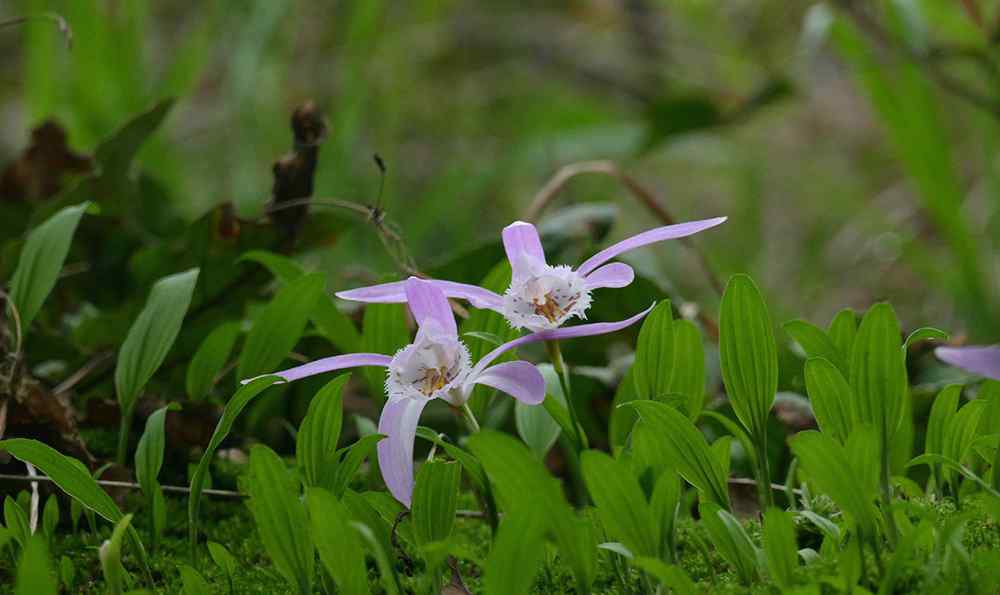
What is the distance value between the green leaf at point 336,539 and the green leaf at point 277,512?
0.02 meters

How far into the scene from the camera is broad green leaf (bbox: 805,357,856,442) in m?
0.52

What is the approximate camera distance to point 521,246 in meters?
0.55

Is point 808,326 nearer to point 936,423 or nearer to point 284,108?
point 936,423

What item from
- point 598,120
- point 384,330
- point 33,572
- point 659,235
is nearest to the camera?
point 33,572

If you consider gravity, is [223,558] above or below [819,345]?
below

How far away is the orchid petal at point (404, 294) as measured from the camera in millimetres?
534

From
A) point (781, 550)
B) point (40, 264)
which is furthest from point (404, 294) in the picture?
point (40, 264)

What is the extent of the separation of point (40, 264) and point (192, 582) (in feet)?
1.10

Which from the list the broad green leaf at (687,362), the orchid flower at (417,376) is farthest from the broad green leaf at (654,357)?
the orchid flower at (417,376)

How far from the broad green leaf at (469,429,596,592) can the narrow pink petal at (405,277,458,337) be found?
0.09 metres

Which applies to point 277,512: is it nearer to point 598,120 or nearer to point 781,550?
point 781,550

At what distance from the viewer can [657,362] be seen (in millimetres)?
574

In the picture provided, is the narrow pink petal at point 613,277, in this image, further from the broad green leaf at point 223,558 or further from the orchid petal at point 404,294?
the broad green leaf at point 223,558

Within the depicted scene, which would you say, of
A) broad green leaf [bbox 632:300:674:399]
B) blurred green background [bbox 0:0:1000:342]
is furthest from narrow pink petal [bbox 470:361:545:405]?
blurred green background [bbox 0:0:1000:342]
